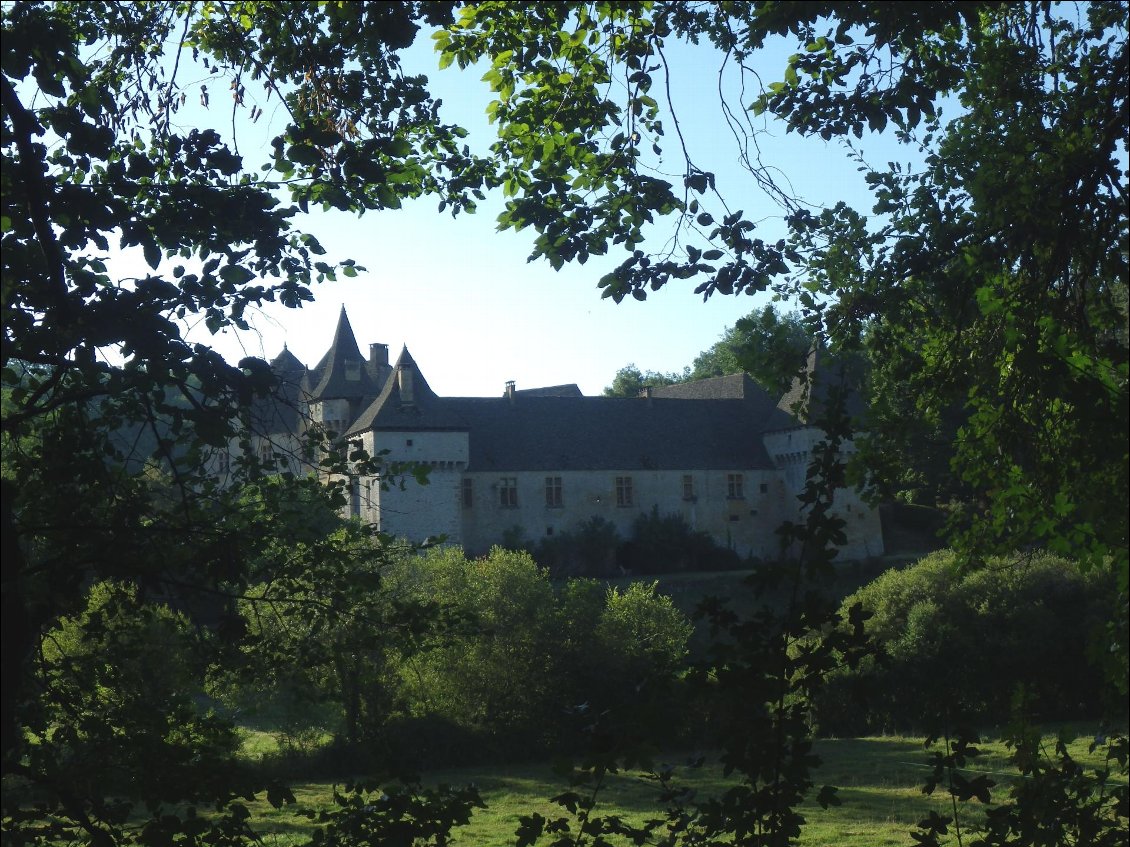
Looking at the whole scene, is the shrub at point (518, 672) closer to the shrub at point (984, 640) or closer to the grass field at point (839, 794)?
the grass field at point (839, 794)

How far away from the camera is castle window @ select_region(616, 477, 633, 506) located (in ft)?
165

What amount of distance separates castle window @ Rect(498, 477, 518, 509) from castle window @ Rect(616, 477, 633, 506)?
171 inches

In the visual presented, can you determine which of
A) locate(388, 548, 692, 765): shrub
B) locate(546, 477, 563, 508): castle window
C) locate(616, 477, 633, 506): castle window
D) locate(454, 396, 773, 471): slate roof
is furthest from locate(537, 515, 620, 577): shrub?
locate(388, 548, 692, 765): shrub

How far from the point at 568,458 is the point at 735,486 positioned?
7.39 meters

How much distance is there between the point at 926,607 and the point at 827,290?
24.2m

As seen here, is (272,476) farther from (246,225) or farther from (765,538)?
(765,538)

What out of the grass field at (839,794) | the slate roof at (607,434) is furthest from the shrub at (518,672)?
the slate roof at (607,434)

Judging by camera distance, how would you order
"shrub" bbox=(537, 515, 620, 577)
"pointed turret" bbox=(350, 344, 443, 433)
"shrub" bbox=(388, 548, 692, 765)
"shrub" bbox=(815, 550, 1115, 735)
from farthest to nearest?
1. "shrub" bbox=(537, 515, 620, 577)
2. "pointed turret" bbox=(350, 344, 443, 433)
3. "shrub" bbox=(388, 548, 692, 765)
4. "shrub" bbox=(815, 550, 1115, 735)

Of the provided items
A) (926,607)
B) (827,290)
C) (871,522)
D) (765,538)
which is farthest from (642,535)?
(827,290)

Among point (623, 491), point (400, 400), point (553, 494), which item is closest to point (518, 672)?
point (400, 400)

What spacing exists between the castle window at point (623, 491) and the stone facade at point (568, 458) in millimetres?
42

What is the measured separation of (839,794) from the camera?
58.3 feet

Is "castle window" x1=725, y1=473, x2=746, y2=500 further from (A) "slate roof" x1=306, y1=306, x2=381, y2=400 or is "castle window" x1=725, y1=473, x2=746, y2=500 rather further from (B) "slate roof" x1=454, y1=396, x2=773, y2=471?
(A) "slate roof" x1=306, y1=306, x2=381, y2=400

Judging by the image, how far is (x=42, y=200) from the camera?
416 centimetres
